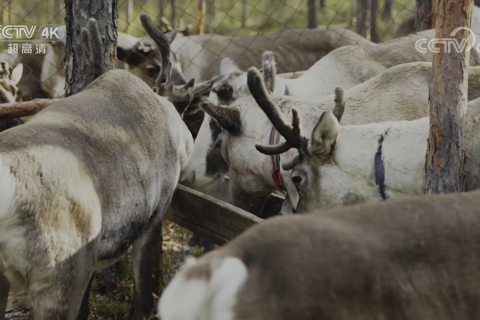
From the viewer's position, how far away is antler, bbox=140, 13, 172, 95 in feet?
13.4

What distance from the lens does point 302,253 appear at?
1.49m

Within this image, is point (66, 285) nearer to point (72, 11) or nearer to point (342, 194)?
point (342, 194)

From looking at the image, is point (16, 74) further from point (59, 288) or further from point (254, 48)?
point (59, 288)

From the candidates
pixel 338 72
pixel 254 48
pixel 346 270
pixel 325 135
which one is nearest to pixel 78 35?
pixel 325 135

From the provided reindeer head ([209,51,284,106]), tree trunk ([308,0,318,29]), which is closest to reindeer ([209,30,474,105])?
reindeer head ([209,51,284,106])

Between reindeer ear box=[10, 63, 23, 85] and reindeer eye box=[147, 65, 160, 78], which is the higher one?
reindeer eye box=[147, 65, 160, 78]

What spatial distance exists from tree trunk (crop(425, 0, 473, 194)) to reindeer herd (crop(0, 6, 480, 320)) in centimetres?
14

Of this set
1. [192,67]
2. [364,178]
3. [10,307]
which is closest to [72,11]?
[10,307]

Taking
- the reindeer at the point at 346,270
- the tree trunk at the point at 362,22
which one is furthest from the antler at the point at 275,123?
the tree trunk at the point at 362,22

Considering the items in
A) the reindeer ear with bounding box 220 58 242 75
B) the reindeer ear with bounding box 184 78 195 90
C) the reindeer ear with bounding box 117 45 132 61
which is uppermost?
the reindeer ear with bounding box 184 78 195 90

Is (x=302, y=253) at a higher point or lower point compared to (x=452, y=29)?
lower

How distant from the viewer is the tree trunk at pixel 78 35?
373 cm

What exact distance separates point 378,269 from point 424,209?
0.72 ft

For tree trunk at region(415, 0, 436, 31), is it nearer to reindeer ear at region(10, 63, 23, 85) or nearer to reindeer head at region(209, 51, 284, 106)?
reindeer head at region(209, 51, 284, 106)
